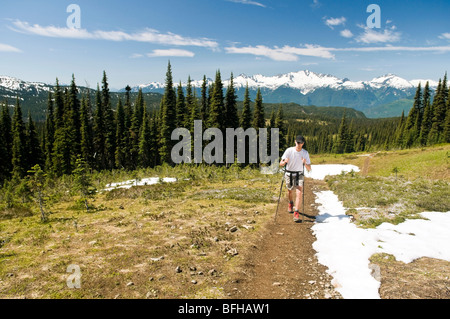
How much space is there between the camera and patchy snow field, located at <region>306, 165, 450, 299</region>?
5.65 metres

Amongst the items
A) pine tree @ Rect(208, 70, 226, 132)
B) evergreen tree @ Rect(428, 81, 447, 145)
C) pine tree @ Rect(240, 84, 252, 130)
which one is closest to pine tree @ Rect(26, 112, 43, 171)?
pine tree @ Rect(208, 70, 226, 132)

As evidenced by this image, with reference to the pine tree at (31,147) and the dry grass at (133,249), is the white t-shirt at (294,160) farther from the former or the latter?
the pine tree at (31,147)

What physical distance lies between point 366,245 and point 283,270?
2958mm

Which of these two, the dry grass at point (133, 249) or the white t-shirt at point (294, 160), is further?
the white t-shirt at point (294, 160)

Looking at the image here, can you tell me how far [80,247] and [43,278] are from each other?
2104 millimetres

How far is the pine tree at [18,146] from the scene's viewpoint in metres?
53.4

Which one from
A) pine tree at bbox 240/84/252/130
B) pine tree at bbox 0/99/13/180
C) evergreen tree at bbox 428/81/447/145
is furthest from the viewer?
evergreen tree at bbox 428/81/447/145

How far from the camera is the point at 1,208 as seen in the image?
1602 centimetres

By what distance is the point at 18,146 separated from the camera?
5369 centimetres

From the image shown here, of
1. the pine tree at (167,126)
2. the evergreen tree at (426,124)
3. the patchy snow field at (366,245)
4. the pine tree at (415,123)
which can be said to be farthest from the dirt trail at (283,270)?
the pine tree at (415,123)

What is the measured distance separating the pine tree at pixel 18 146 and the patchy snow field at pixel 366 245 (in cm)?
6604

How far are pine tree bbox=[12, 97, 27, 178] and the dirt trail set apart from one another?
64479mm

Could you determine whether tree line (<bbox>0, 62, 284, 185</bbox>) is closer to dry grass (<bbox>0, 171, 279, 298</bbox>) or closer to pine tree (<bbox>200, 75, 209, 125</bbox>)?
pine tree (<bbox>200, 75, 209, 125</bbox>)
